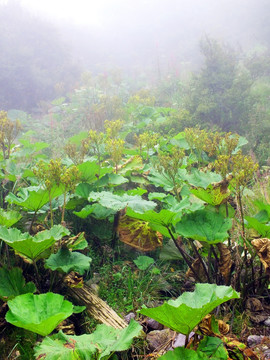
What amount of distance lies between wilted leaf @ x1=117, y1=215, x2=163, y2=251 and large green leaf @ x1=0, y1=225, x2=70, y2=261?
0.76 metres

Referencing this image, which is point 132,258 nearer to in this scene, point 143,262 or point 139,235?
point 143,262

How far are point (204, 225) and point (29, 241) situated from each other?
103 centimetres

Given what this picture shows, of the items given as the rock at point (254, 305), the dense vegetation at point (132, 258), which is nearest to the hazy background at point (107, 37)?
the dense vegetation at point (132, 258)

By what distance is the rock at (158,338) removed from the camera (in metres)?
1.69

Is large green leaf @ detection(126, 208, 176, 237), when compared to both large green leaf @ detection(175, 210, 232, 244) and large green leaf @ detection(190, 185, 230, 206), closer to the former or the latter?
large green leaf @ detection(175, 210, 232, 244)

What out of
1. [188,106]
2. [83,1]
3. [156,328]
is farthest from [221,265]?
[83,1]

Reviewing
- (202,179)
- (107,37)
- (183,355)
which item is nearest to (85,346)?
(183,355)

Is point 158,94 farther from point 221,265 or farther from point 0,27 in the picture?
point 0,27

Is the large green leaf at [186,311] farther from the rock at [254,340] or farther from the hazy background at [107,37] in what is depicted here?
the hazy background at [107,37]

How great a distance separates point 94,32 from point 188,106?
16.9m

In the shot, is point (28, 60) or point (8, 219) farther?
point (28, 60)

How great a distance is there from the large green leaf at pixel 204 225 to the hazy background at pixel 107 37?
23.9ft

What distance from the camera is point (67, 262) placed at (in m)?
1.90

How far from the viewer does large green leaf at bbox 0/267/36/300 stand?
5.80 feet
